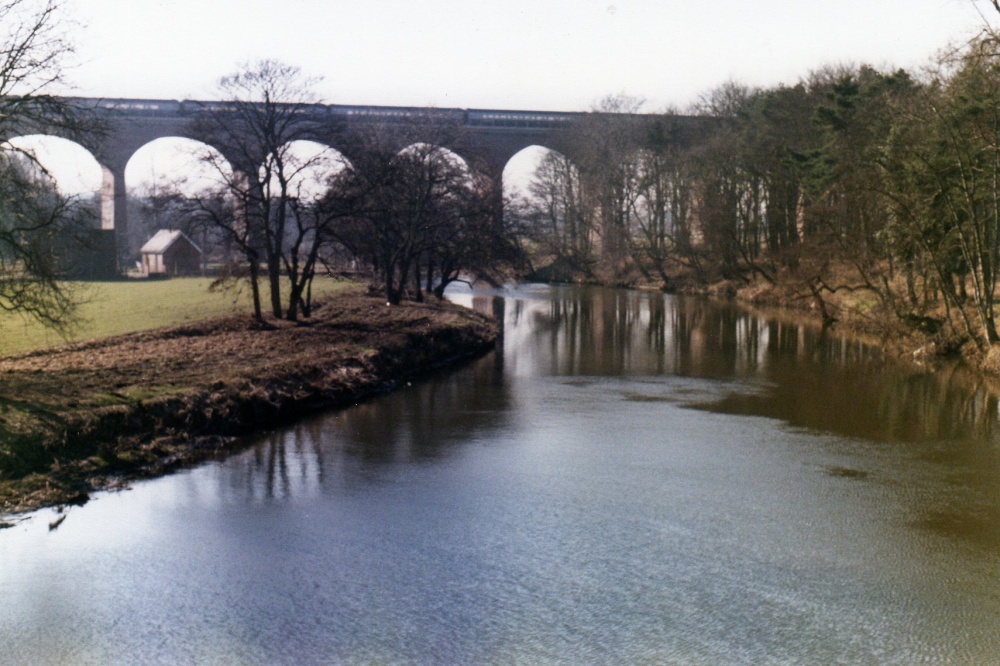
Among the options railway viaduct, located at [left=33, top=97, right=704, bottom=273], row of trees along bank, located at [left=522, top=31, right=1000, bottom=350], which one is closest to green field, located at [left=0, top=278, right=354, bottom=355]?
railway viaduct, located at [left=33, top=97, right=704, bottom=273]

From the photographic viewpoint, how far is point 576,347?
26016 mm

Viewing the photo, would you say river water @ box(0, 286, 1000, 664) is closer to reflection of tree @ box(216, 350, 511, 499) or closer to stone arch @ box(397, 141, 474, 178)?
reflection of tree @ box(216, 350, 511, 499)

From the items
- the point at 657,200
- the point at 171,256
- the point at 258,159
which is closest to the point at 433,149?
the point at 258,159

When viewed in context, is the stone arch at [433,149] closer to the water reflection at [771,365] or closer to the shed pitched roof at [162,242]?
the water reflection at [771,365]

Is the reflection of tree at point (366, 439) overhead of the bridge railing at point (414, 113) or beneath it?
beneath

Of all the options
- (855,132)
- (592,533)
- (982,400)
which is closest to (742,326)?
(855,132)

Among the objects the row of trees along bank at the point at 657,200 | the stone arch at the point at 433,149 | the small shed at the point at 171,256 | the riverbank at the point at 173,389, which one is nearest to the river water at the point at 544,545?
the riverbank at the point at 173,389

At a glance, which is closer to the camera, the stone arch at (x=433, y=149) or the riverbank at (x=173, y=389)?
the riverbank at (x=173, y=389)

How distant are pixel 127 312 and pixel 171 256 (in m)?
33.4

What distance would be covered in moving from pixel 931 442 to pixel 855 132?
18940mm

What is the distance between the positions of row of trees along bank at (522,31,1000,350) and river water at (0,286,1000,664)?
5958mm

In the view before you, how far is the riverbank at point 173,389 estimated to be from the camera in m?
11.3

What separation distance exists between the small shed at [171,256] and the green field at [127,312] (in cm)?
1795

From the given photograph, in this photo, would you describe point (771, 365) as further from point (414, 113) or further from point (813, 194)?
point (414, 113)
